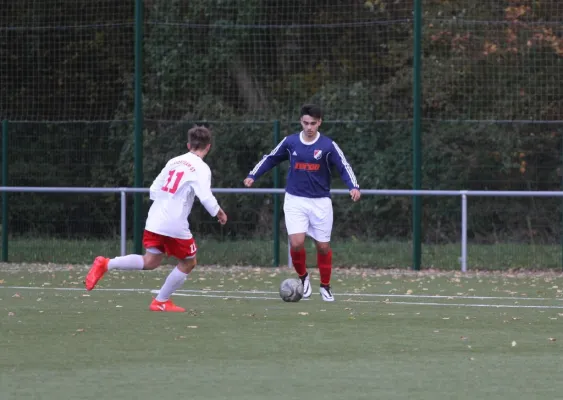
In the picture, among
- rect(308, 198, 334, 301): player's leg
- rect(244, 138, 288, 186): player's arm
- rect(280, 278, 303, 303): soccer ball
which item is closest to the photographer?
rect(280, 278, 303, 303): soccer ball

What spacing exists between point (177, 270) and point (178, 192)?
26.0 inches

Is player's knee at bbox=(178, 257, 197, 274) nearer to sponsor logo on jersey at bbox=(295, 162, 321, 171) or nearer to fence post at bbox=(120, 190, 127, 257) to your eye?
sponsor logo on jersey at bbox=(295, 162, 321, 171)

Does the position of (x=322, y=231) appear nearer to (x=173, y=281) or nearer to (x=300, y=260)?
(x=300, y=260)

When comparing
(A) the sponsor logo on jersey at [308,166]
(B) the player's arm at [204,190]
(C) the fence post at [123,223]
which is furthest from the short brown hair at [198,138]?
(C) the fence post at [123,223]

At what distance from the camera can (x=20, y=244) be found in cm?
1892

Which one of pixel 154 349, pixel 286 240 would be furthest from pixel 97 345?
pixel 286 240

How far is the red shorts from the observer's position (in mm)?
11234

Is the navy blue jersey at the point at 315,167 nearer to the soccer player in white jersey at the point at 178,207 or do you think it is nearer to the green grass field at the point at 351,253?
the soccer player in white jersey at the point at 178,207

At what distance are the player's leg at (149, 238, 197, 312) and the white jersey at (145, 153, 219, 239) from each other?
0.32ft

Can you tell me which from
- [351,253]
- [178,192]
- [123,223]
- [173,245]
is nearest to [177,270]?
[173,245]

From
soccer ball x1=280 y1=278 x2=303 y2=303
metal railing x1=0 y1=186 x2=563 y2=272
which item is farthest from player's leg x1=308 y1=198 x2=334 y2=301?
metal railing x1=0 y1=186 x2=563 y2=272

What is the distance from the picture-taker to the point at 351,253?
18219 millimetres

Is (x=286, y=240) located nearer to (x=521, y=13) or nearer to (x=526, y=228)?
(x=526, y=228)

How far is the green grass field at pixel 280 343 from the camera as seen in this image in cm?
711
